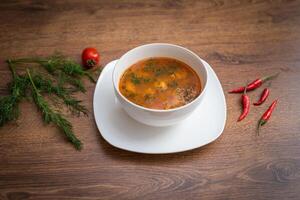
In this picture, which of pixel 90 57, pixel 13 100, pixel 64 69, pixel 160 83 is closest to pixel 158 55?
pixel 160 83

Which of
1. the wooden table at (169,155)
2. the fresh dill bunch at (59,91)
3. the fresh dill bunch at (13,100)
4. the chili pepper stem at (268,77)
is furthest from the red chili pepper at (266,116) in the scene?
the fresh dill bunch at (13,100)

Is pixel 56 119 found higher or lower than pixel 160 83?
lower

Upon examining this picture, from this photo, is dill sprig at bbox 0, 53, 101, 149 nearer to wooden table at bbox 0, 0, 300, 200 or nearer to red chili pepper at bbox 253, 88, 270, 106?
wooden table at bbox 0, 0, 300, 200

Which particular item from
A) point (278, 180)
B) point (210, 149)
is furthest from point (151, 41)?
point (278, 180)

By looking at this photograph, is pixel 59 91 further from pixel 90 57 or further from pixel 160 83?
pixel 160 83

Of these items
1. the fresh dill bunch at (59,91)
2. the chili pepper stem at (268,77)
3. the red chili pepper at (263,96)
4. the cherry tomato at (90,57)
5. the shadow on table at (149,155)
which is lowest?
the shadow on table at (149,155)

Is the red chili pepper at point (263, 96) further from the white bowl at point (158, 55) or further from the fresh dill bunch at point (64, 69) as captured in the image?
the fresh dill bunch at point (64, 69)

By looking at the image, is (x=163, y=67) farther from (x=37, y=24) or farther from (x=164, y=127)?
(x=37, y=24)
